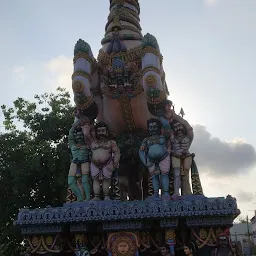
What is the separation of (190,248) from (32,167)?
7357 millimetres

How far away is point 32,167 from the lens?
42.0ft

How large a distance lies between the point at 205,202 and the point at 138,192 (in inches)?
122

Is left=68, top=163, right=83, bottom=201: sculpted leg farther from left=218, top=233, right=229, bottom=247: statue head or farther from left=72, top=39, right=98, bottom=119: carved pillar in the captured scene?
left=218, top=233, right=229, bottom=247: statue head

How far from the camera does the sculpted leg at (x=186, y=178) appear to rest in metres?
7.74

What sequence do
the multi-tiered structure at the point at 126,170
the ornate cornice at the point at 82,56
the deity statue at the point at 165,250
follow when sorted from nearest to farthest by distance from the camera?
the deity statue at the point at 165,250, the multi-tiered structure at the point at 126,170, the ornate cornice at the point at 82,56

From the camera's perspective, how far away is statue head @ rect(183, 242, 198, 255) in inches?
258

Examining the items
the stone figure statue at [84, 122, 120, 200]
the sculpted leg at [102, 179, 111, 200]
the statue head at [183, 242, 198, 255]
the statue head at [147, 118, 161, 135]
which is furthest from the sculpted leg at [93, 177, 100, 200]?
the statue head at [183, 242, 198, 255]

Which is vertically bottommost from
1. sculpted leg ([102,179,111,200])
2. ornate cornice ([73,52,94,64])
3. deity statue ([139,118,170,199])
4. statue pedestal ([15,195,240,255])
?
statue pedestal ([15,195,240,255])

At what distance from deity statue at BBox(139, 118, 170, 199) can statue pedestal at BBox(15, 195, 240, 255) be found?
502mm

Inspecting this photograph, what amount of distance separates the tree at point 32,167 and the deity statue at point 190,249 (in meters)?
6.60

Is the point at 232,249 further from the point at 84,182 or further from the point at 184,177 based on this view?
the point at 84,182

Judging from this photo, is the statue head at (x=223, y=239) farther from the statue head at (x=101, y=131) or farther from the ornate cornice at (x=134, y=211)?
the statue head at (x=101, y=131)

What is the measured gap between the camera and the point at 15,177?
12.6 metres

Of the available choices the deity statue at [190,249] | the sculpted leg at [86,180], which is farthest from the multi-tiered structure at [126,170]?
the deity statue at [190,249]
